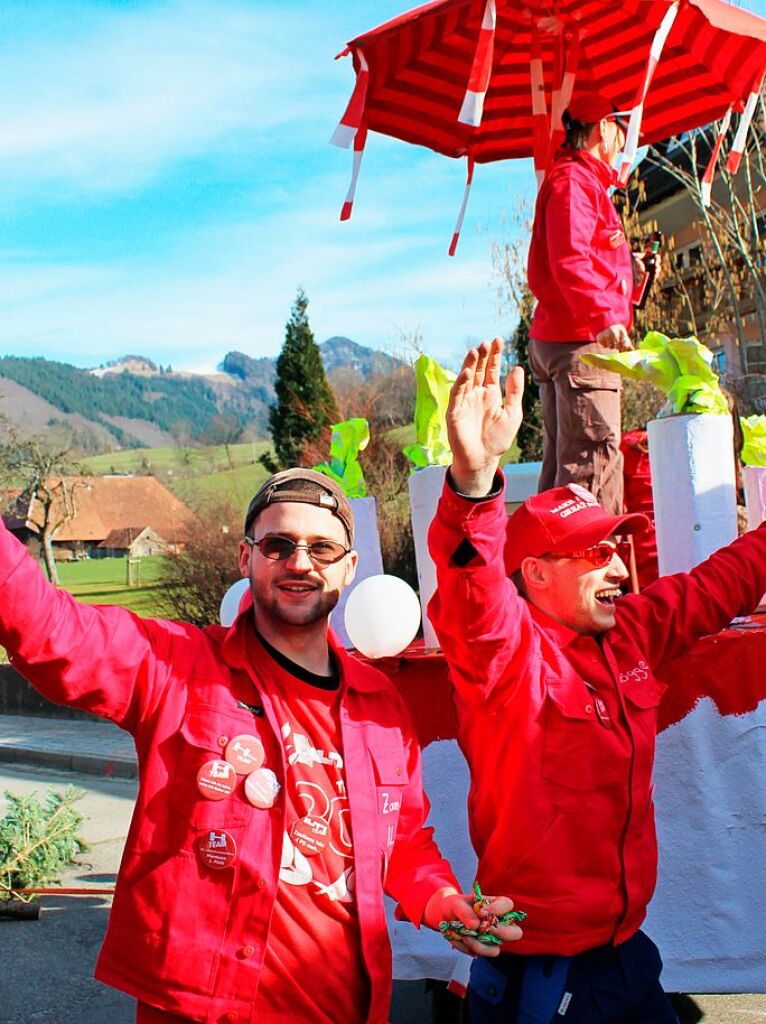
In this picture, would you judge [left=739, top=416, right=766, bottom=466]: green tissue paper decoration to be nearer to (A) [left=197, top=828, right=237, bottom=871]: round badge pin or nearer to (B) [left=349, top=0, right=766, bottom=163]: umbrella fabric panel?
(B) [left=349, top=0, right=766, bottom=163]: umbrella fabric panel

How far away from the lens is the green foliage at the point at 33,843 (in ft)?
18.8

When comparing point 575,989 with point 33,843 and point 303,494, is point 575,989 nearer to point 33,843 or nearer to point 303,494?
point 303,494

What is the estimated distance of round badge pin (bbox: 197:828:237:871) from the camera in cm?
197

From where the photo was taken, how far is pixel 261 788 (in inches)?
Answer: 80.0

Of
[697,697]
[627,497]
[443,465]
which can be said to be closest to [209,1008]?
[697,697]

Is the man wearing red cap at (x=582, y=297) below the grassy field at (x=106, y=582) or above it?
above

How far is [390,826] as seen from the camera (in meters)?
2.17

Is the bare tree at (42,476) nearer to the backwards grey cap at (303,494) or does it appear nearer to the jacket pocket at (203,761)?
the backwards grey cap at (303,494)

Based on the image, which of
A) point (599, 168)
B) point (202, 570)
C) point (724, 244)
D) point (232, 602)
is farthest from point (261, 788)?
point (724, 244)

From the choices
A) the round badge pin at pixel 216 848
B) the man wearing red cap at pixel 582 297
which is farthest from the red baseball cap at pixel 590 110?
the round badge pin at pixel 216 848

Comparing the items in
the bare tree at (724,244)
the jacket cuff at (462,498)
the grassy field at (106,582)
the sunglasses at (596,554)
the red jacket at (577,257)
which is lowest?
the grassy field at (106,582)

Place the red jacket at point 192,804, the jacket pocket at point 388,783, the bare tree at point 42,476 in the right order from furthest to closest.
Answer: the bare tree at point 42,476 < the jacket pocket at point 388,783 < the red jacket at point 192,804

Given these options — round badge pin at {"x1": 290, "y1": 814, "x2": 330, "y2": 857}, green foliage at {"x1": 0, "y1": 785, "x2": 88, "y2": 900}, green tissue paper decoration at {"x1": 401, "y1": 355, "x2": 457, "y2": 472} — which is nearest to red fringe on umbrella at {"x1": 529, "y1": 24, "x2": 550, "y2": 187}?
green tissue paper decoration at {"x1": 401, "y1": 355, "x2": 457, "y2": 472}

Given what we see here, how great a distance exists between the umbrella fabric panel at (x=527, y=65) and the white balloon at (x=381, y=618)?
8.45 ft
